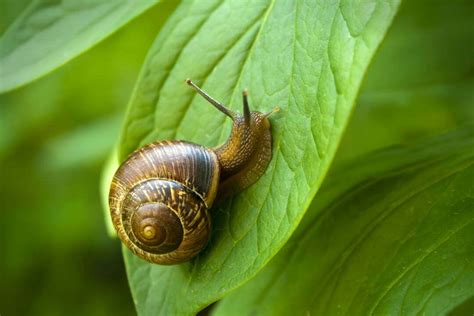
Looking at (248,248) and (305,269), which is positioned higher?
(248,248)

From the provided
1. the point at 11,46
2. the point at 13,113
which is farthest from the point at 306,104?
the point at 13,113

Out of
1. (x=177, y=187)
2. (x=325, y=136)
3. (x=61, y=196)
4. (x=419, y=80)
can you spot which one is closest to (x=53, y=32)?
(x=177, y=187)

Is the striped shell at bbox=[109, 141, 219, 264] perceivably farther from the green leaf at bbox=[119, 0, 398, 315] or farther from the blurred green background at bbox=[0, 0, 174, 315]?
the blurred green background at bbox=[0, 0, 174, 315]

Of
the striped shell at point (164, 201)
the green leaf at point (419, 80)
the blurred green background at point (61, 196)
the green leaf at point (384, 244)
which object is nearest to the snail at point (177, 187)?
the striped shell at point (164, 201)

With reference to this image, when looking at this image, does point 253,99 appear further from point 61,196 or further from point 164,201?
point 61,196

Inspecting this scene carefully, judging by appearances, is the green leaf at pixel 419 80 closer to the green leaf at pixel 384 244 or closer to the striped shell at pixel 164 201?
the green leaf at pixel 384 244

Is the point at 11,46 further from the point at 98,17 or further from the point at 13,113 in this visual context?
the point at 13,113
